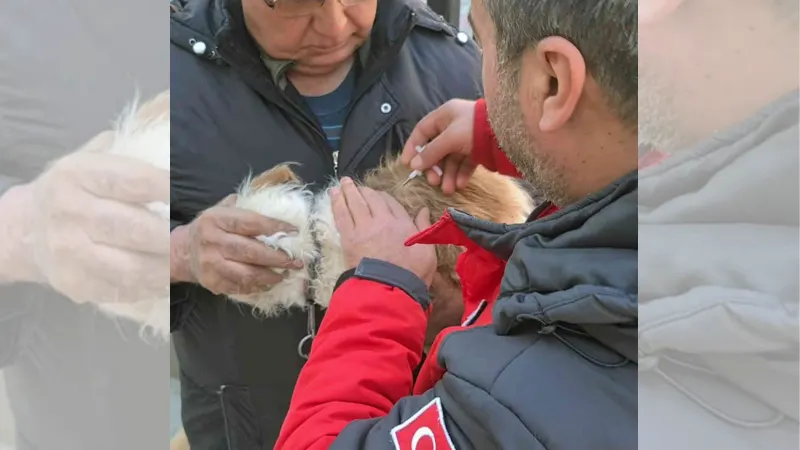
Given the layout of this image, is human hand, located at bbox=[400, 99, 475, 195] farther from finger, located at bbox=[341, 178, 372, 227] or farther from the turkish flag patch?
the turkish flag patch

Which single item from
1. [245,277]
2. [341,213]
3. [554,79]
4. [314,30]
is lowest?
[245,277]

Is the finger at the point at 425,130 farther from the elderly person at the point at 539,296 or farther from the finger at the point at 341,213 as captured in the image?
the elderly person at the point at 539,296

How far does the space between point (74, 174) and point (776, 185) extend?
0.48 metres

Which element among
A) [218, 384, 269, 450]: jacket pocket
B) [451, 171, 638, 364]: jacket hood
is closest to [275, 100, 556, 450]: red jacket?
[451, 171, 638, 364]: jacket hood

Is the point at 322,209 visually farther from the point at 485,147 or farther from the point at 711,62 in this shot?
the point at 711,62

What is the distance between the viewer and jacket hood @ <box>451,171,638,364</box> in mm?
463

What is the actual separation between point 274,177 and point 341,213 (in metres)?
0.12

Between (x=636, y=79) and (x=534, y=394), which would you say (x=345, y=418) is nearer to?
(x=534, y=394)

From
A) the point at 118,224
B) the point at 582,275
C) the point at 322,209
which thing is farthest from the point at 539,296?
the point at 322,209

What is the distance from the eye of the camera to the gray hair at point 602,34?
476mm

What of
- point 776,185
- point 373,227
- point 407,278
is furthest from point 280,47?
point 776,185

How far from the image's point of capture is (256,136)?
3.39 feet

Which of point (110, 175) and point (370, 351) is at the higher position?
point (110, 175)

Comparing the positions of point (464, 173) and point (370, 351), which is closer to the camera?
point (370, 351)
